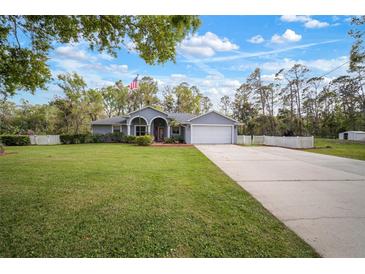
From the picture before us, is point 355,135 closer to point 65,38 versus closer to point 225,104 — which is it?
point 225,104

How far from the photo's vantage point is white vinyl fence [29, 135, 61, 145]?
1898 cm

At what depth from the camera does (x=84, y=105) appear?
24.2 m

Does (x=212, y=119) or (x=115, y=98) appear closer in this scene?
(x=212, y=119)

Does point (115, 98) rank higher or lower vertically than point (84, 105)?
higher

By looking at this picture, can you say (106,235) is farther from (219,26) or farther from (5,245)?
(219,26)

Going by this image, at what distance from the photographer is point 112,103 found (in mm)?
36062

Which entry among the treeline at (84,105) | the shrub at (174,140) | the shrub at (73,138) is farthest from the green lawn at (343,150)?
the treeline at (84,105)

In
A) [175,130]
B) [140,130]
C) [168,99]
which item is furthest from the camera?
[168,99]

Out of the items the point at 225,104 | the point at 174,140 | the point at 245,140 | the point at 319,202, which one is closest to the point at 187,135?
the point at 174,140

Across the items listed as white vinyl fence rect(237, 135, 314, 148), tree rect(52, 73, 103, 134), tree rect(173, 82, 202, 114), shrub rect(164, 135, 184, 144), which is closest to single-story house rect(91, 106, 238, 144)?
shrub rect(164, 135, 184, 144)

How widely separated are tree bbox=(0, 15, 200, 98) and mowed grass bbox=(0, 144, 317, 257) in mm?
2930

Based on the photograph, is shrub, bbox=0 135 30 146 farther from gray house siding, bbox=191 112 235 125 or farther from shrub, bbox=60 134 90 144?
Answer: gray house siding, bbox=191 112 235 125

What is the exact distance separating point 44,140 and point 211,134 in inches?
629

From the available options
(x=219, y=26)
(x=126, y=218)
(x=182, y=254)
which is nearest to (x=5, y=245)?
(x=126, y=218)
